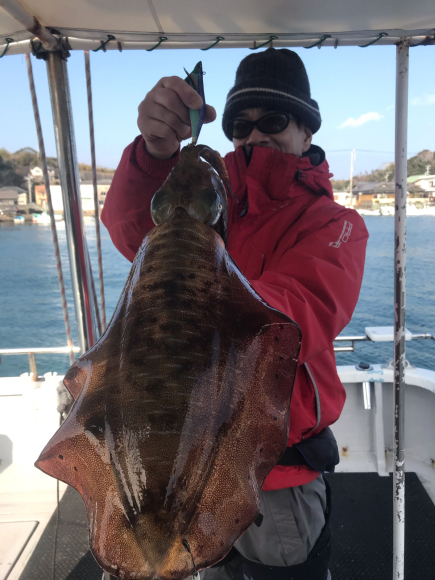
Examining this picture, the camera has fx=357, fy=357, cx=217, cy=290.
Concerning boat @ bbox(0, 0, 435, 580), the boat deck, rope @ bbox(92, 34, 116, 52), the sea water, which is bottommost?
the sea water

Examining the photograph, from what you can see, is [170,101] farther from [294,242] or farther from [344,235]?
[344,235]

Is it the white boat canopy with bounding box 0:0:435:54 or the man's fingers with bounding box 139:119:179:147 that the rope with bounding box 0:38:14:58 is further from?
the man's fingers with bounding box 139:119:179:147

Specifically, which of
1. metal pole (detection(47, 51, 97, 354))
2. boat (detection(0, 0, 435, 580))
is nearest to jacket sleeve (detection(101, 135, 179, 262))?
metal pole (detection(47, 51, 97, 354))

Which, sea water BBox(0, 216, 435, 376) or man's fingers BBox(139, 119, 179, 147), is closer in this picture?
man's fingers BBox(139, 119, 179, 147)

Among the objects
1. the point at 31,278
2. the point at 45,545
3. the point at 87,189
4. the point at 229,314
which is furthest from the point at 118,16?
the point at 31,278

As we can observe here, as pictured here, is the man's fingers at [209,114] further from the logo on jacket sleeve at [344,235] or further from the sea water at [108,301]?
the sea water at [108,301]

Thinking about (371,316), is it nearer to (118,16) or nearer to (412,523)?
(412,523)

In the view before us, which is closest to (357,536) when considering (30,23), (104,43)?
(104,43)

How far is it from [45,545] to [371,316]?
Answer: 71.6 ft

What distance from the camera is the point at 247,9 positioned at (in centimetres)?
213

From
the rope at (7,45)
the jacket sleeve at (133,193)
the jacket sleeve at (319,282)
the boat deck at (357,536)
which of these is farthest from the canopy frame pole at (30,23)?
the boat deck at (357,536)

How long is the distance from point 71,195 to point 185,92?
5.72 ft

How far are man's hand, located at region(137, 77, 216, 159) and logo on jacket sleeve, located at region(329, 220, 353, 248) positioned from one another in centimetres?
81

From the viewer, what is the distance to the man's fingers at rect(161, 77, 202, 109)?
1.27m
